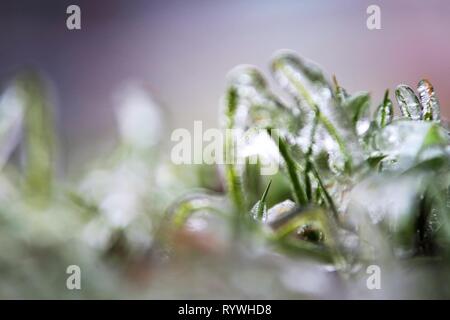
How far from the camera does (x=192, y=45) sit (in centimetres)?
52

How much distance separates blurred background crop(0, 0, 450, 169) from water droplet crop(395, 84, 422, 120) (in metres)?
0.07

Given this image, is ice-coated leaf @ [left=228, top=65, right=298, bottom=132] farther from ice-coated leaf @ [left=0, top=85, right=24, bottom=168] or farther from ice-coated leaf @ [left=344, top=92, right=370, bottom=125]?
ice-coated leaf @ [left=0, top=85, right=24, bottom=168]

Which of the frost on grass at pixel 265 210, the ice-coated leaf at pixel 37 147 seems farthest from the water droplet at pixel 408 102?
the ice-coated leaf at pixel 37 147

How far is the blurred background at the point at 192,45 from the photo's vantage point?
1.68 ft

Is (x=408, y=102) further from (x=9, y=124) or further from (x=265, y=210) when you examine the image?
(x=9, y=124)

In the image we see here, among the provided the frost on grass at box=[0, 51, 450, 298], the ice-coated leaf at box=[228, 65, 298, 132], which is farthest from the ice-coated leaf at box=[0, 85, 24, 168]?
the ice-coated leaf at box=[228, 65, 298, 132]

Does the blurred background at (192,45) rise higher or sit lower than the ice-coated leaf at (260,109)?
higher

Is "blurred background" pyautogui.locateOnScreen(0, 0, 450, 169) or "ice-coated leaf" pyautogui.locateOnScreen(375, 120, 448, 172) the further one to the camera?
"blurred background" pyautogui.locateOnScreen(0, 0, 450, 169)

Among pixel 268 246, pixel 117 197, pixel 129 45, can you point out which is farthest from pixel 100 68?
pixel 268 246

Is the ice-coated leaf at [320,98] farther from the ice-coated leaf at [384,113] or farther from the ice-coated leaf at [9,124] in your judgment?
the ice-coated leaf at [9,124]

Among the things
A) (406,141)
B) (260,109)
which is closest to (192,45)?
(260,109)

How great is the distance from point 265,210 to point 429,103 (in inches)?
5.6

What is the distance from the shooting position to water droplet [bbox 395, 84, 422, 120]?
16.4 inches

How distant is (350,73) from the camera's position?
1.71ft
